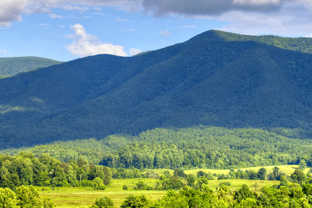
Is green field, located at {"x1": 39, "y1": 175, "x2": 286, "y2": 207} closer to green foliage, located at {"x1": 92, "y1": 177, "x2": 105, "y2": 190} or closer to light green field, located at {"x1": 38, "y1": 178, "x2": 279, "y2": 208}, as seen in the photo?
light green field, located at {"x1": 38, "y1": 178, "x2": 279, "y2": 208}

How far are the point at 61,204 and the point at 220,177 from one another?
86.9 m

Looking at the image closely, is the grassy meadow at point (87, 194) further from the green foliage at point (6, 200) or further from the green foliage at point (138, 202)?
the green foliage at point (6, 200)

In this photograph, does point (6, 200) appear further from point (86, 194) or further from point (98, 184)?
point (98, 184)

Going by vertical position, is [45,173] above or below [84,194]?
above

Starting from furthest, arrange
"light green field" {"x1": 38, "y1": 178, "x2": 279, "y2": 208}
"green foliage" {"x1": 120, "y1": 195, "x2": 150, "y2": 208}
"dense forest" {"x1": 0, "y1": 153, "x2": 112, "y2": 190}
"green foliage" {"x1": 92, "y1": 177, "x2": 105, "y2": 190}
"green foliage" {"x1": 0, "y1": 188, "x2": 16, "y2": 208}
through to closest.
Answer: "green foliage" {"x1": 92, "y1": 177, "x2": 105, "y2": 190}
"dense forest" {"x1": 0, "y1": 153, "x2": 112, "y2": 190}
"light green field" {"x1": 38, "y1": 178, "x2": 279, "y2": 208}
"green foliage" {"x1": 120, "y1": 195, "x2": 150, "y2": 208}
"green foliage" {"x1": 0, "y1": 188, "x2": 16, "y2": 208}

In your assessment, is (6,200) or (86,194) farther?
(86,194)

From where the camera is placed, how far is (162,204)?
263 feet

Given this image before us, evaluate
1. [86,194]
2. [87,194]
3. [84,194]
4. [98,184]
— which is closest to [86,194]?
[86,194]

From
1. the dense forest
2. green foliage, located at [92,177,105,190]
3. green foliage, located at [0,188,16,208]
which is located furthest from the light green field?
green foliage, located at [0,188,16,208]

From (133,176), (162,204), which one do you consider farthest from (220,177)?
(162,204)

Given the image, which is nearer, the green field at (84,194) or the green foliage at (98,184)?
the green field at (84,194)

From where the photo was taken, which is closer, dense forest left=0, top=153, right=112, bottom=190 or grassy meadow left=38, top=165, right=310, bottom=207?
grassy meadow left=38, top=165, right=310, bottom=207

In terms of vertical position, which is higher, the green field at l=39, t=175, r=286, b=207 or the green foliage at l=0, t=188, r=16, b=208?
the green foliage at l=0, t=188, r=16, b=208

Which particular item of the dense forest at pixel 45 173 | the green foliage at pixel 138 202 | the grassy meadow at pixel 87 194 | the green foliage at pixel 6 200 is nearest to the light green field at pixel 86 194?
the grassy meadow at pixel 87 194
